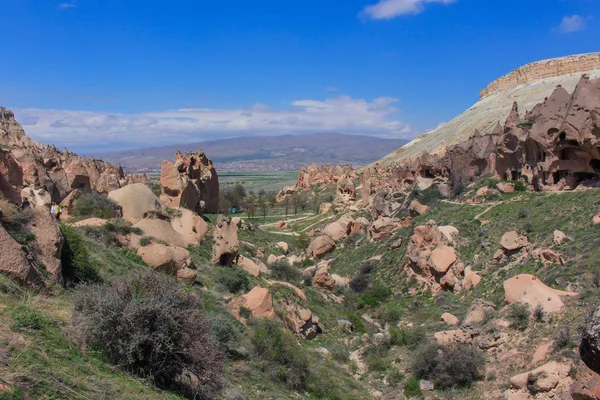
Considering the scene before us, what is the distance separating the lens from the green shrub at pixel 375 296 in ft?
78.7

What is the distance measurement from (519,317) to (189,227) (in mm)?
16122

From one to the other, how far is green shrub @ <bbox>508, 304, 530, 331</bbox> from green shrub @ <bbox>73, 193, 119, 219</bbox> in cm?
1616

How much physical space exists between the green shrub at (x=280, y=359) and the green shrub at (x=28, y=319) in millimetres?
5660

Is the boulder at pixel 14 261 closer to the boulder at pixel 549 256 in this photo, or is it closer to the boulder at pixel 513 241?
the boulder at pixel 549 256

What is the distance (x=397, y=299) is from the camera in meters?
24.2

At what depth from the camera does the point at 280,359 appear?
A: 11.9 meters

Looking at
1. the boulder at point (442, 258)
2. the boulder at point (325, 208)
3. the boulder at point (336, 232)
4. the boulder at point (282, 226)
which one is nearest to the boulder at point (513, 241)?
the boulder at point (442, 258)

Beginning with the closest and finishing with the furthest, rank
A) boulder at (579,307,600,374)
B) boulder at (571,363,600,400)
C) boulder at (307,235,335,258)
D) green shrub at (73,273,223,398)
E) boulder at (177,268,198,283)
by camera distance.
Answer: boulder at (579,307,600,374)
boulder at (571,363,600,400)
green shrub at (73,273,223,398)
boulder at (177,268,198,283)
boulder at (307,235,335,258)

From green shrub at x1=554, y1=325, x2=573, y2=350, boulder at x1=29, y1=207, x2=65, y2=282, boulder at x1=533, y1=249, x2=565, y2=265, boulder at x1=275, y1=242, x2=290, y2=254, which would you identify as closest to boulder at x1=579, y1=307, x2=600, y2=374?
green shrub at x1=554, y1=325, x2=573, y2=350

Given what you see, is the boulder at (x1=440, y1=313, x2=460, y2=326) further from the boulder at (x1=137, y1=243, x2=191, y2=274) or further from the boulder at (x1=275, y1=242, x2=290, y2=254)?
the boulder at (x1=275, y1=242, x2=290, y2=254)

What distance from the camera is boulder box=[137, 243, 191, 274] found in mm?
15968

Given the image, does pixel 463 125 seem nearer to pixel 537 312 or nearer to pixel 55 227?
pixel 537 312

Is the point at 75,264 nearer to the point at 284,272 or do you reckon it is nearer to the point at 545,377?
the point at 545,377

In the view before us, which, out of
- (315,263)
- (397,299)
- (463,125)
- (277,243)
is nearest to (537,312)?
(397,299)
